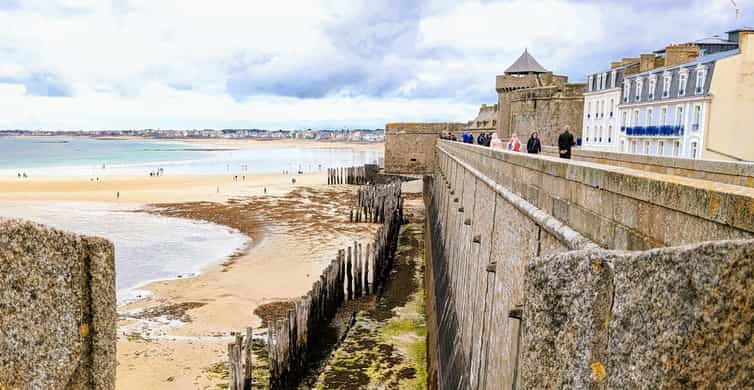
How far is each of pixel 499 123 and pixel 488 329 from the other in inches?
1598

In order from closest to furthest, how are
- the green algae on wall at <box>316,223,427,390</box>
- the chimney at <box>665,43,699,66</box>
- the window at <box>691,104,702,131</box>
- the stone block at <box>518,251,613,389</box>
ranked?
the stone block at <box>518,251,613,389</box> < the green algae on wall at <box>316,223,427,390</box> < the window at <box>691,104,702,131</box> < the chimney at <box>665,43,699,66</box>

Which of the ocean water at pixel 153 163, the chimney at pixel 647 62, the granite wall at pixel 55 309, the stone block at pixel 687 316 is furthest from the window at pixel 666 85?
the ocean water at pixel 153 163

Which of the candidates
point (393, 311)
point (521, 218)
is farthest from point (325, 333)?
point (521, 218)

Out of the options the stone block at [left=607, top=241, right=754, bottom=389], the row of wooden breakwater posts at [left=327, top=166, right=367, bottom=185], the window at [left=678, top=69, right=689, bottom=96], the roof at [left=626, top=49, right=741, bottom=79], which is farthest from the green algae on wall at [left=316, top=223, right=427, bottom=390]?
the row of wooden breakwater posts at [left=327, top=166, right=367, bottom=185]

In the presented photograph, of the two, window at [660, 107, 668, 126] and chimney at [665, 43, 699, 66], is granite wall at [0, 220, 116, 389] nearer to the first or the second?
window at [660, 107, 668, 126]

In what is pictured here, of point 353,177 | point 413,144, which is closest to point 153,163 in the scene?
point 353,177

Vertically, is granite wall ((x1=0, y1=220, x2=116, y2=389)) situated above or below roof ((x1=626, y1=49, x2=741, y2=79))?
below

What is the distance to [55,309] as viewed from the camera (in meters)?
1.60

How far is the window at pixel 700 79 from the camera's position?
86.8 feet

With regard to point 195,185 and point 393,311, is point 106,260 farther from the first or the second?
point 195,185

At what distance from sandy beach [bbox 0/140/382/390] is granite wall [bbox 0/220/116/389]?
10670 millimetres

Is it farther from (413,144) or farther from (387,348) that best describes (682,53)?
(387,348)

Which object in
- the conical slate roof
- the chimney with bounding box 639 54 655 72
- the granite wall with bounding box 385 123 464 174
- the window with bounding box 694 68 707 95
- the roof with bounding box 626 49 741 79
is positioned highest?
the conical slate roof

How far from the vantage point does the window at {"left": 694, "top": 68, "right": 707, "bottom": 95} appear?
1041 inches
